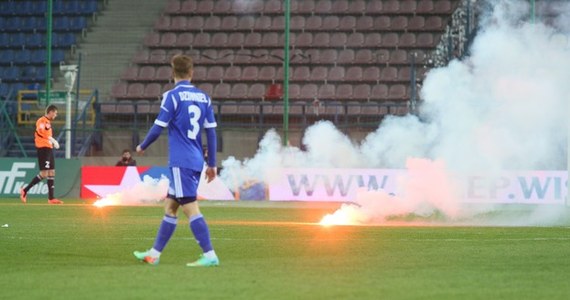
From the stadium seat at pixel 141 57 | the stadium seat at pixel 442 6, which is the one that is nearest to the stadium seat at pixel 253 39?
the stadium seat at pixel 141 57

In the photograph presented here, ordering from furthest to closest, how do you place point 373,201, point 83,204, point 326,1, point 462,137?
1. point 326,1
2. point 83,204
3. point 462,137
4. point 373,201

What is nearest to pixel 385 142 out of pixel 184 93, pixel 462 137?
pixel 462 137

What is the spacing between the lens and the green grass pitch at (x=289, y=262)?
11.4 meters

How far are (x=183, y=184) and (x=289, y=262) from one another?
60.9 inches

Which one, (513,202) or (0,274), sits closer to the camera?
(0,274)

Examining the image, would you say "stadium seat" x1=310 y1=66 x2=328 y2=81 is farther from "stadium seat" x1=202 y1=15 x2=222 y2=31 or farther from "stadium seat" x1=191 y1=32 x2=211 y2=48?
"stadium seat" x1=202 y1=15 x2=222 y2=31

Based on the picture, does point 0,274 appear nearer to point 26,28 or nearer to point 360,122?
point 360,122

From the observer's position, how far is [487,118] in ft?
94.2

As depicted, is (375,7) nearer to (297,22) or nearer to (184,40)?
(297,22)

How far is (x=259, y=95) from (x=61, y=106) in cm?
670

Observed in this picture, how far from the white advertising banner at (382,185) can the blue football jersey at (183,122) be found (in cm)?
2022

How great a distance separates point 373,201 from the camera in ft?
82.0

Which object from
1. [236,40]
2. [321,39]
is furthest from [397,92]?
[236,40]

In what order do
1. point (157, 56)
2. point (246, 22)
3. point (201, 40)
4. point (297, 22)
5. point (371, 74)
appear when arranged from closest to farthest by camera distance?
1. point (371, 74)
2. point (297, 22)
3. point (157, 56)
4. point (201, 40)
5. point (246, 22)
